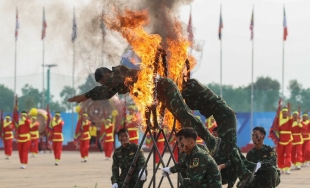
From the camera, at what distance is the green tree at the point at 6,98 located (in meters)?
42.1

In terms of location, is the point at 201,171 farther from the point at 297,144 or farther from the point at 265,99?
the point at 265,99

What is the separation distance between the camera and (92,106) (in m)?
35.6

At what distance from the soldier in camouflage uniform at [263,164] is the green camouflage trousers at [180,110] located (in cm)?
89

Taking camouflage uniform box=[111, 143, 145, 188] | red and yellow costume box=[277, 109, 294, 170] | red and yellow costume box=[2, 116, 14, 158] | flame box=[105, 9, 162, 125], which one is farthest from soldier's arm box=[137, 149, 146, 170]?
red and yellow costume box=[2, 116, 14, 158]

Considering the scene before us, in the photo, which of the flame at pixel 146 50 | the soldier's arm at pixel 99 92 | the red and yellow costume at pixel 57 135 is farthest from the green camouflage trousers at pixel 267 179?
the red and yellow costume at pixel 57 135

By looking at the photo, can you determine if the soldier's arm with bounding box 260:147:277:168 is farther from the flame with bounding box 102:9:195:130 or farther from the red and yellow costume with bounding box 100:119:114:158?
the red and yellow costume with bounding box 100:119:114:158

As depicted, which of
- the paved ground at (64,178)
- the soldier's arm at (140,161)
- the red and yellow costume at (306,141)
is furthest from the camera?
the red and yellow costume at (306,141)

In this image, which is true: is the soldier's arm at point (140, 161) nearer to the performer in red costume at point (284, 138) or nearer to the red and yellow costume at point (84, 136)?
the performer in red costume at point (284, 138)

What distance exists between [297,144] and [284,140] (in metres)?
1.69

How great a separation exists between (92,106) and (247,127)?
26.9ft

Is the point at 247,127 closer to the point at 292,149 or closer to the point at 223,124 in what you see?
the point at 292,149

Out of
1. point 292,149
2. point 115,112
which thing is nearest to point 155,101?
point 292,149

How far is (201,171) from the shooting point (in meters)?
7.49

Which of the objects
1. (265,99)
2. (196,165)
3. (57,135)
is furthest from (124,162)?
(265,99)
